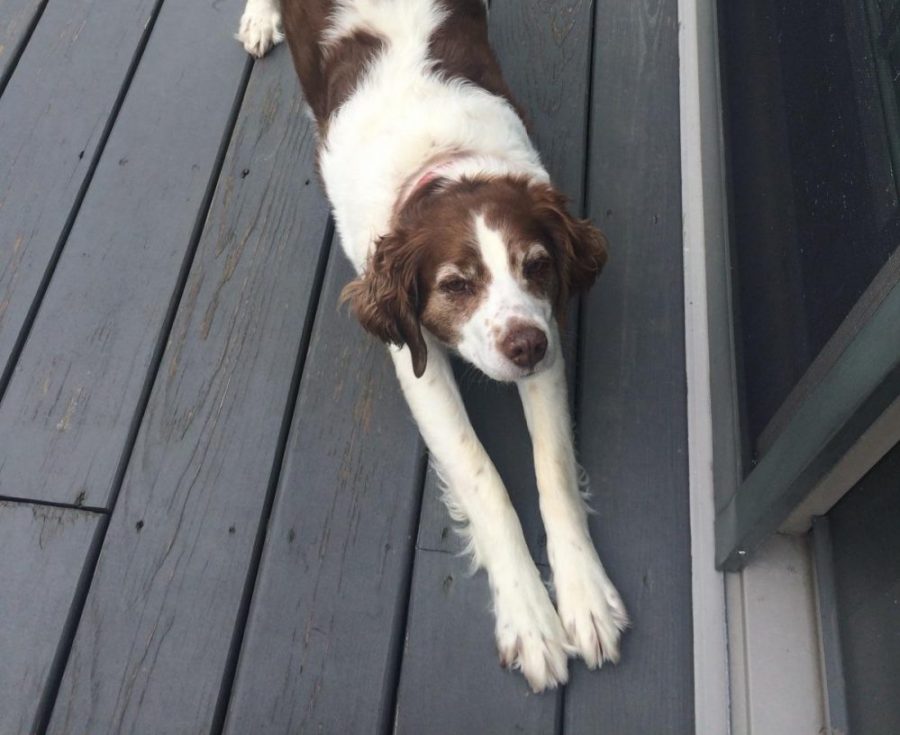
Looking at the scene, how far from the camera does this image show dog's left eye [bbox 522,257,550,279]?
1.85 metres

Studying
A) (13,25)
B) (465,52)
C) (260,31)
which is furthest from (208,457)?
(13,25)

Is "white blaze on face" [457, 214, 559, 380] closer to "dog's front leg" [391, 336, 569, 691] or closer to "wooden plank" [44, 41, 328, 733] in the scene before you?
"dog's front leg" [391, 336, 569, 691]

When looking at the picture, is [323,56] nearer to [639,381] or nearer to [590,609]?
[639,381]

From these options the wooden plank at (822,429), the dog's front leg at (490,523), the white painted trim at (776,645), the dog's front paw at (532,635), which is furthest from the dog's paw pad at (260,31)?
the white painted trim at (776,645)

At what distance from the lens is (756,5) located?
7.40ft

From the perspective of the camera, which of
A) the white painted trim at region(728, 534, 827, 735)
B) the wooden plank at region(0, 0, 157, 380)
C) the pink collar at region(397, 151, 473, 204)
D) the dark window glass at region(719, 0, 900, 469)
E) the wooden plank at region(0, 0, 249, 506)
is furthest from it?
the wooden plank at region(0, 0, 157, 380)

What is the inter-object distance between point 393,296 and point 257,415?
0.48 metres

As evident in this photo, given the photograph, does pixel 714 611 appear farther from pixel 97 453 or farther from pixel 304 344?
pixel 97 453

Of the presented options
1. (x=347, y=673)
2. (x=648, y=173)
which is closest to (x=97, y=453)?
(x=347, y=673)

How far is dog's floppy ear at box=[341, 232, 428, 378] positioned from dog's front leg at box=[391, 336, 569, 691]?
0.08 metres

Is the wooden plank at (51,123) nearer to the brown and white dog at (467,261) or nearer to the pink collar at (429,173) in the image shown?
the brown and white dog at (467,261)

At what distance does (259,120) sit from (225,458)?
3.76 feet

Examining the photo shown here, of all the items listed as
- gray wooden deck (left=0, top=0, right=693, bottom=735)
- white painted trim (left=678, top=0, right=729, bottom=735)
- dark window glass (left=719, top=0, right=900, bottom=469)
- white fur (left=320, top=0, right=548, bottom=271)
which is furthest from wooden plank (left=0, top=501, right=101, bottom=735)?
dark window glass (left=719, top=0, right=900, bottom=469)

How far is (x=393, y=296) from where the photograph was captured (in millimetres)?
1920
